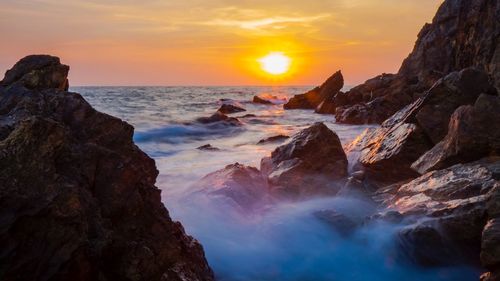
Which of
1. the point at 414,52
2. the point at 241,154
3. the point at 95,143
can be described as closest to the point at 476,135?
the point at 95,143

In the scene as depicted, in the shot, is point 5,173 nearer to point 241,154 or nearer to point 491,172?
point 491,172

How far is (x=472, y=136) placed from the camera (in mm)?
8016

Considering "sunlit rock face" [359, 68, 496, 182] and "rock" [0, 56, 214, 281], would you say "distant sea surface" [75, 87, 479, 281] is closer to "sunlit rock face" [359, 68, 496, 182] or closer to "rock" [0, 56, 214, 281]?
"sunlit rock face" [359, 68, 496, 182]

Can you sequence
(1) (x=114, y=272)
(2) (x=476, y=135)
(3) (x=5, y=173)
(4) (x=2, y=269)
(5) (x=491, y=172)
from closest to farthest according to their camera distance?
1. (4) (x=2, y=269)
2. (3) (x=5, y=173)
3. (1) (x=114, y=272)
4. (5) (x=491, y=172)
5. (2) (x=476, y=135)

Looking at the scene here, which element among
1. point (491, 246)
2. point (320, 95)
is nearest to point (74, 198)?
point (491, 246)

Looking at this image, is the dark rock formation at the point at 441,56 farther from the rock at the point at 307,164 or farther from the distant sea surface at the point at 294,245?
the distant sea surface at the point at 294,245

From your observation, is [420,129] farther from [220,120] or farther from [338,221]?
[220,120]

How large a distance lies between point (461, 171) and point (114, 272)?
5.75 meters

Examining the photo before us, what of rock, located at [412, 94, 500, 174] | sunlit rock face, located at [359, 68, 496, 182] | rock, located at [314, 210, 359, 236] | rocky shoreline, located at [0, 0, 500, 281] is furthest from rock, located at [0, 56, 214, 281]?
sunlit rock face, located at [359, 68, 496, 182]

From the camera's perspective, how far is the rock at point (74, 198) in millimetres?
3592

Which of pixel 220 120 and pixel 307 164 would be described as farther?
pixel 220 120

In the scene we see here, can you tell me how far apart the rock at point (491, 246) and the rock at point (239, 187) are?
4539 millimetres

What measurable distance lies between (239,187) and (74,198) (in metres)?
5.78

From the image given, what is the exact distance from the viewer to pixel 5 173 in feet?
12.0
